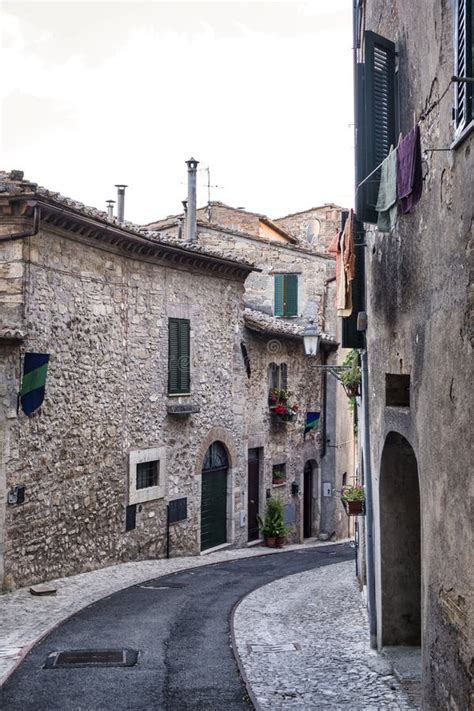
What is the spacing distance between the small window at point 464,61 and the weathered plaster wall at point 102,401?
8.66 m

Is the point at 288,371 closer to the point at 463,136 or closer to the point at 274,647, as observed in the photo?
the point at 274,647

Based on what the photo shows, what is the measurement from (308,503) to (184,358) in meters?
9.30

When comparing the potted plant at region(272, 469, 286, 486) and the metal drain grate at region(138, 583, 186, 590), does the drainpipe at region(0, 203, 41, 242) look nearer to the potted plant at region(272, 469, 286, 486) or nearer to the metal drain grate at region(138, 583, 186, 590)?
the metal drain grate at region(138, 583, 186, 590)

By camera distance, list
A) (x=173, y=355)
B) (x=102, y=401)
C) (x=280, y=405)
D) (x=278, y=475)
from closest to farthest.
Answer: (x=102, y=401) < (x=173, y=355) < (x=280, y=405) < (x=278, y=475)

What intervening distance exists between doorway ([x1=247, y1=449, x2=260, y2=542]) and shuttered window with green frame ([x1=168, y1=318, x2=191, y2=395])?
4347mm

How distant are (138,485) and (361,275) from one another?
7.60 metres

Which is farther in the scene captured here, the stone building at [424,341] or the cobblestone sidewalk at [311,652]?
the cobblestone sidewalk at [311,652]

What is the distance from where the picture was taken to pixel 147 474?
58.7 ft

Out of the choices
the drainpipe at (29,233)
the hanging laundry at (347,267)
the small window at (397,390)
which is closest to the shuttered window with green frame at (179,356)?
the drainpipe at (29,233)

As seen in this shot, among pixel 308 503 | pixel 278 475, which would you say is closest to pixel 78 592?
pixel 278 475

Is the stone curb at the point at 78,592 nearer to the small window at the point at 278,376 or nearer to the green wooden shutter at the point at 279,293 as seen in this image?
the small window at the point at 278,376

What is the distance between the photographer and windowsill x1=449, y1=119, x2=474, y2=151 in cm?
546

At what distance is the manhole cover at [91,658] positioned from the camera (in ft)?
30.8

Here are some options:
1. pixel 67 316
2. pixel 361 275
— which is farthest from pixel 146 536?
pixel 361 275
